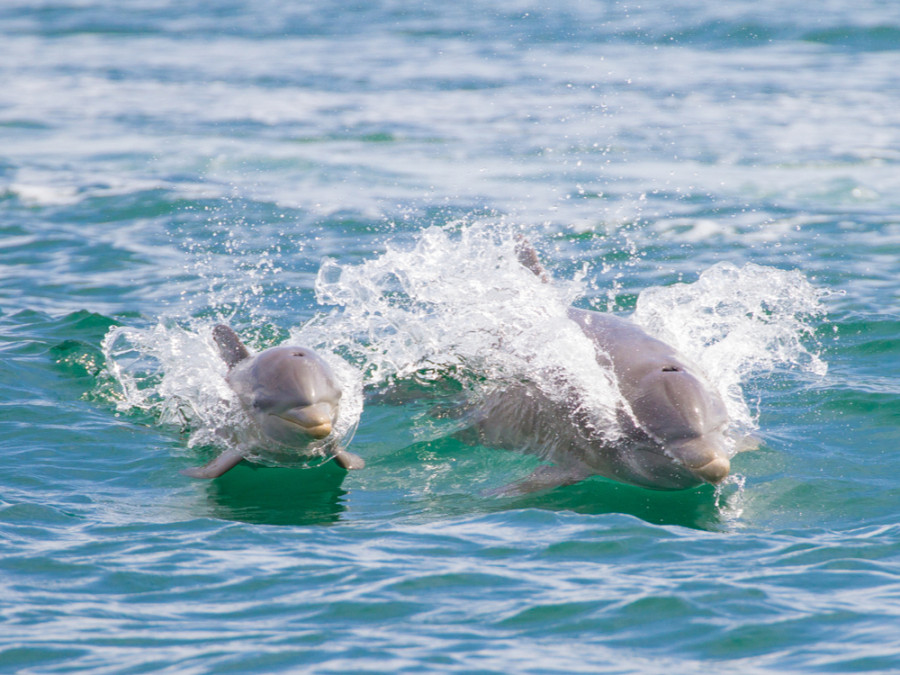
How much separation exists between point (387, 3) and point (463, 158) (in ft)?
55.2

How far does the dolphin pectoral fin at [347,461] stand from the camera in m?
8.98

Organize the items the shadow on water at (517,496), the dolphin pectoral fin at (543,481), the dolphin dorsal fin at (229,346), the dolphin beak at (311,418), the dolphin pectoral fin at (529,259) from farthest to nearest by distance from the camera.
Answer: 1. the dolphin pectoral fin at (529,259)
2. the dolphin dorsal fin at (229,346)
3. the dolphin pectoral fin at (543,481)
4. the dolphin beak at (311,418)
5. the shadow on water at (517,496)

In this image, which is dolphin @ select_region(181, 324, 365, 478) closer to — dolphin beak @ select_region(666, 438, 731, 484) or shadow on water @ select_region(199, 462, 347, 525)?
shadow on water @ select_region(199, 462, 347, 525)

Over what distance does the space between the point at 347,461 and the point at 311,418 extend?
707 mm

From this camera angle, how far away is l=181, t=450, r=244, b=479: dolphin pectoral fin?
873 cm

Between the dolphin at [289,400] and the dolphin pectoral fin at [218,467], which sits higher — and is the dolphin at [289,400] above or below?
above

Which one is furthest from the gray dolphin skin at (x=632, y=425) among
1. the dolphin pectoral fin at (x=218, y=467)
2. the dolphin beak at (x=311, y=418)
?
the dolphin pectoral fin at (x=218, y=467)

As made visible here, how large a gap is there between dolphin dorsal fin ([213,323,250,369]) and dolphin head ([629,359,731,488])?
3.29m

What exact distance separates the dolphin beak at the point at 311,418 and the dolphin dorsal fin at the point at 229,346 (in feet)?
4.33

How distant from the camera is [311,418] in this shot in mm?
8461

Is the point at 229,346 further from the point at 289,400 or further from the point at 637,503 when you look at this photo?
the point at 637,503

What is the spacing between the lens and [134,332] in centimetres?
1188

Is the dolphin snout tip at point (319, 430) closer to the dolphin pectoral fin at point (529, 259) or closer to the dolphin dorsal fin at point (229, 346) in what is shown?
the dolphin dorsal fin at point (229, 346)

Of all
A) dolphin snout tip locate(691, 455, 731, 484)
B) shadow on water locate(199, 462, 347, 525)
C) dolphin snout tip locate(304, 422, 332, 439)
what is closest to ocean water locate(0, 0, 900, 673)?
shadow on water locate(199, 462, 347, 525)
